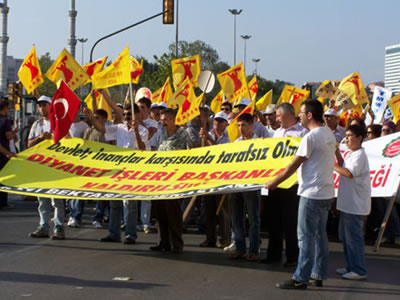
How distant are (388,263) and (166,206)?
2.98 metres

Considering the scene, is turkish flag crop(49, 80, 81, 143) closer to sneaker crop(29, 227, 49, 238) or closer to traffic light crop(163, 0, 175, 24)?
sneaker crop(29, 227, 49, 238)

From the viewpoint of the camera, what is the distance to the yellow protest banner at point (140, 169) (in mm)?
8922

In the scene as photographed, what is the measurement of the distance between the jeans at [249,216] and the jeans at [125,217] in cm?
166

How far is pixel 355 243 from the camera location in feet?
27.1

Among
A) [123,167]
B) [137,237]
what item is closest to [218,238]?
[137,237]

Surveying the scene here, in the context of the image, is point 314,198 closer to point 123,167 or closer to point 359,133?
point 359,133

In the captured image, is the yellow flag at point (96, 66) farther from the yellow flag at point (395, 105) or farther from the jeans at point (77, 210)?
the yellow flag at point (395, 105)

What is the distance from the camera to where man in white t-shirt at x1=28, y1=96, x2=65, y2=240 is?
10672 millimetres

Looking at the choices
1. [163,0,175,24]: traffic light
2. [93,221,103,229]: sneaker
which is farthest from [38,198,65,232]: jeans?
[163,0,175,24]: traffic light

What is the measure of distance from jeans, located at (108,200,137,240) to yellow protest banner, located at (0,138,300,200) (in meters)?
0.56

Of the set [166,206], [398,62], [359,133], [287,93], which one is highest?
[398,62]

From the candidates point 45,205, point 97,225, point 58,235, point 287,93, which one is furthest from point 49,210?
point 287,93

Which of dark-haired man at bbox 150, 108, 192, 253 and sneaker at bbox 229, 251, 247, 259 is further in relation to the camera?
dark-haired man at bbox 150, 108, 192, 253

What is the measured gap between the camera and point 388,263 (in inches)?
374
